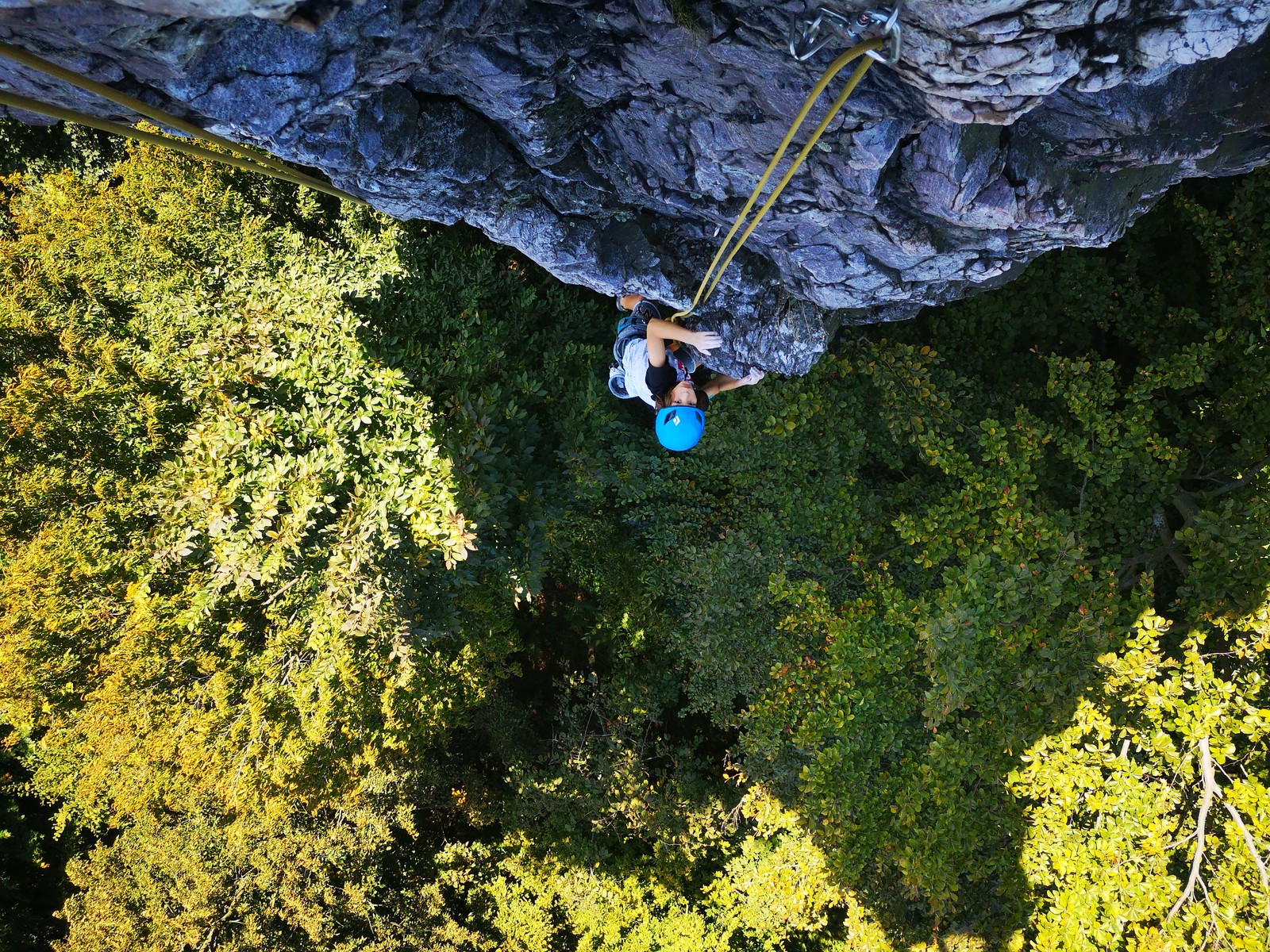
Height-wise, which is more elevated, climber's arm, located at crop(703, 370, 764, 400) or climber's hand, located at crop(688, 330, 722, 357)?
climber's arm, located at crop(703, 370, 764, 400)

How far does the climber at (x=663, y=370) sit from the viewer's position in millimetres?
4949

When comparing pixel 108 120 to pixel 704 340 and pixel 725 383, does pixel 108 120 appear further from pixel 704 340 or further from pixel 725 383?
pixel 725 383

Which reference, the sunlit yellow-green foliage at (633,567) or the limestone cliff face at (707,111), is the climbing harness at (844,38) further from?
the sunlit yellow-green foliage at (633,567)

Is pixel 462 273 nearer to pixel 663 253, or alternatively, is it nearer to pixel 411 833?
pixel 663 253

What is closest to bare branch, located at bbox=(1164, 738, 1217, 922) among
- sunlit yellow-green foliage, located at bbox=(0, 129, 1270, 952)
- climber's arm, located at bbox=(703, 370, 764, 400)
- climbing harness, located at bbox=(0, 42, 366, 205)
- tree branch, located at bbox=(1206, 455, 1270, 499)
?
sunlit yellow-green foliage, located at bbox=(0, 129, 1270, 952)

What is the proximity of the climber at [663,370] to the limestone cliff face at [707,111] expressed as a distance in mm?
457

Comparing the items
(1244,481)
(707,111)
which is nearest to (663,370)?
(707,111)

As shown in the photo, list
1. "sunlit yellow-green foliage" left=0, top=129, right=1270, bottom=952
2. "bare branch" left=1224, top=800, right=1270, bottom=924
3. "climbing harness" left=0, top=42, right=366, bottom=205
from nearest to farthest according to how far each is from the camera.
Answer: "climbing harness" left=0, top=42, right=366, bottom=205 < "bare branch" left=1224, top=800, right=1270, bottom=924 < "sunlit yellow-green foliage" left=0, top=129, right=1270, bottom=952

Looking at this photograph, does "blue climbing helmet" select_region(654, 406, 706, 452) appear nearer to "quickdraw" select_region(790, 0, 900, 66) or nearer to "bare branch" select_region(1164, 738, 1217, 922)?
"quickdraw" select_region(790, 0, 900, 66)

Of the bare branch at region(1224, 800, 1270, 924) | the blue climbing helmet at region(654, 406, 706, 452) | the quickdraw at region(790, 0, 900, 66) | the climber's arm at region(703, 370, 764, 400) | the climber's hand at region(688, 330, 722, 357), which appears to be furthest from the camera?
the climber's arm at region(703, 370, 764, 400)

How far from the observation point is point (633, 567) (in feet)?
30.2

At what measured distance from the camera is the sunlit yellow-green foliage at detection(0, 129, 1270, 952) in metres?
6.03

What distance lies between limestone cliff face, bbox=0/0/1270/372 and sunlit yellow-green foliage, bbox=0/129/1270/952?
6.50 ft

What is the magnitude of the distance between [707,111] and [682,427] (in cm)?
198
